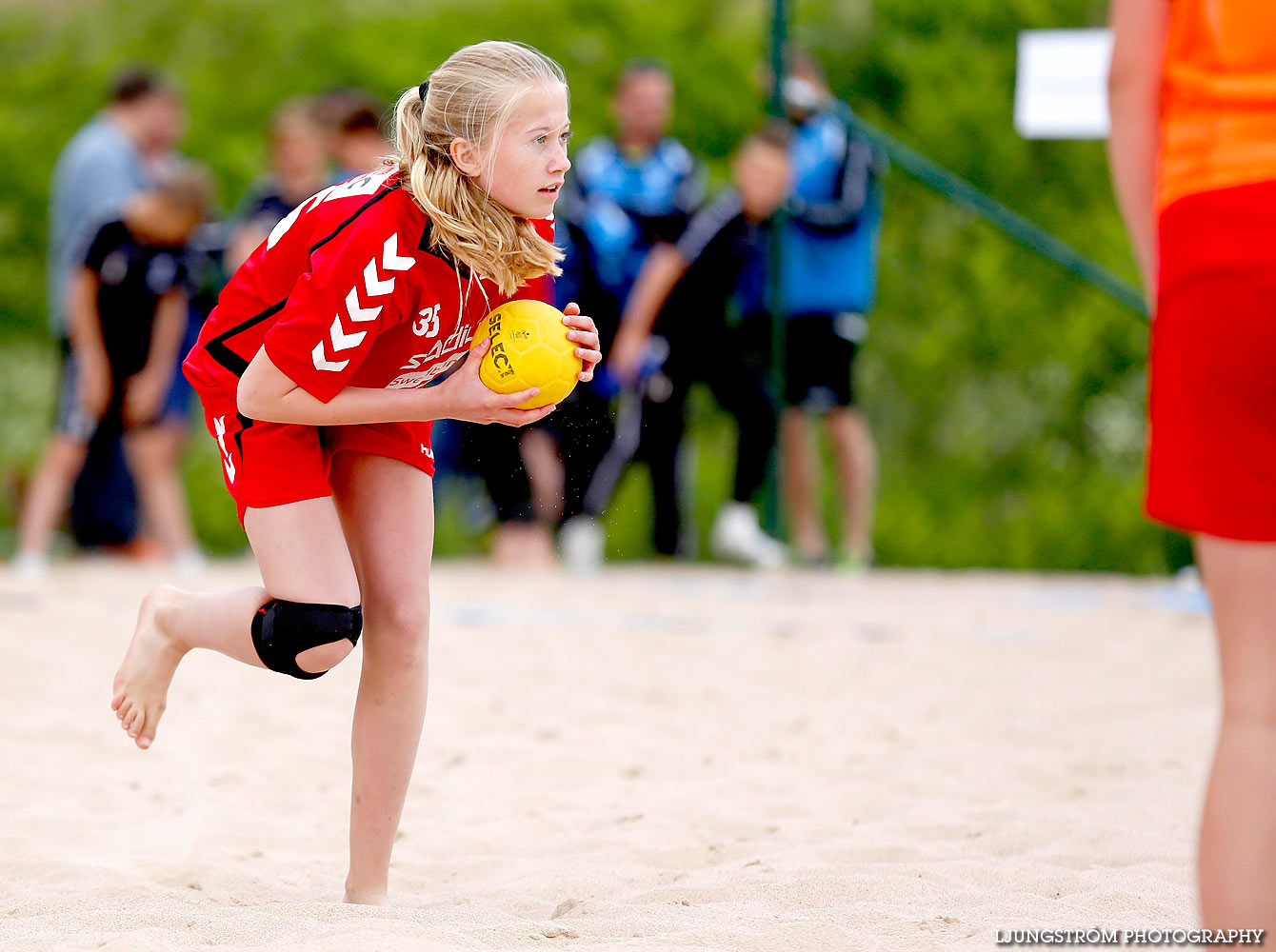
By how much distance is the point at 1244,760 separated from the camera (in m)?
1.81

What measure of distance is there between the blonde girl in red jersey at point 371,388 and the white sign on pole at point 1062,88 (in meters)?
5.67

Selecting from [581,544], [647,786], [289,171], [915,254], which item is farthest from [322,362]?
[915,254]

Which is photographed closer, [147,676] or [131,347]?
[147,676]

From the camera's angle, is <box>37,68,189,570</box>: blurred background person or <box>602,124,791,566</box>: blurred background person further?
<box>37,68,189,570</box>: blurred background person

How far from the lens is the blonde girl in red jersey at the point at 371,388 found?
2627 mm

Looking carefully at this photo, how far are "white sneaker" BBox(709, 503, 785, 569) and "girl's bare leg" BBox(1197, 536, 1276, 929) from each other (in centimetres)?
602

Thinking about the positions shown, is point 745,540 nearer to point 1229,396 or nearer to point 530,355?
point 530,355

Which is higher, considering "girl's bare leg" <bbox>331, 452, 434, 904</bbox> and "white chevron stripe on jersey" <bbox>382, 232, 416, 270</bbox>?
"white chevron stripe on jersey" <bbox>382, 232, 416, 270</bbox>

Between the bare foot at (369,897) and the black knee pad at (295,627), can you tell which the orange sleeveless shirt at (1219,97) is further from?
the bare foot at (369,897)

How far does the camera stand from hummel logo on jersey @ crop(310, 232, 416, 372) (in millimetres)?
2590

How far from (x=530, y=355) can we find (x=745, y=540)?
5232mm

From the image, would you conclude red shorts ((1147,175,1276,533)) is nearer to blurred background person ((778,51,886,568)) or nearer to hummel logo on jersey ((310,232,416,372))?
hummel logo on jersey ((310,232,416,372))

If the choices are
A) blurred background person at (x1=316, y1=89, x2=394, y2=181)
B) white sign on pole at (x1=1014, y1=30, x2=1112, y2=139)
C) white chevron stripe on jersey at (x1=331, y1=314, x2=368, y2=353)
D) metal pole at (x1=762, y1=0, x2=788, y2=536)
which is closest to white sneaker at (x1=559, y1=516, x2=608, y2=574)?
metal pole at (x1=762, y1=0, x2=788, y2=536)

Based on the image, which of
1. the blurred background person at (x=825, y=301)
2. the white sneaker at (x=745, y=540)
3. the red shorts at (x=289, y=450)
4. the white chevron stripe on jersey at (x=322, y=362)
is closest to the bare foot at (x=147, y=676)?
the red shorts at (x=289, y=450)
